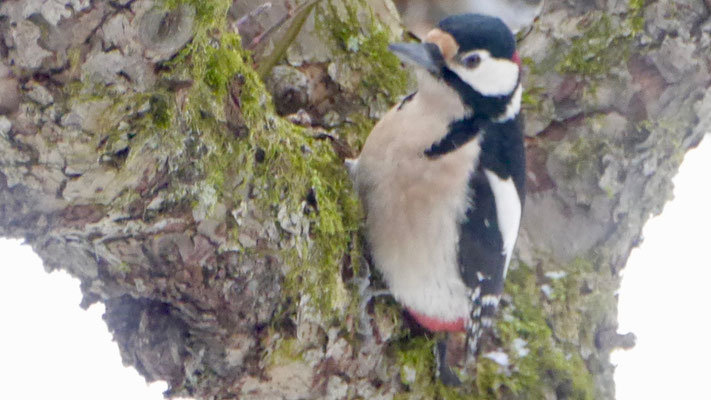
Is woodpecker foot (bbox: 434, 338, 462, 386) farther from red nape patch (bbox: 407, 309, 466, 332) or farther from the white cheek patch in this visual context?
the white cheek patch

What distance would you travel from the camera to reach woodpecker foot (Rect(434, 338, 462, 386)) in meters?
1.69

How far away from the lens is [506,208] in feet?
5.83

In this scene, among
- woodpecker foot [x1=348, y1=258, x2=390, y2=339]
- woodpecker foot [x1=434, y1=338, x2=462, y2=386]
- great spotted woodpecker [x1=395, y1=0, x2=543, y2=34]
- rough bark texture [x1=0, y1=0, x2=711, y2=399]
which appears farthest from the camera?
great spotted woodpecker [x1=395, y1=0, x2=543, y2=34]

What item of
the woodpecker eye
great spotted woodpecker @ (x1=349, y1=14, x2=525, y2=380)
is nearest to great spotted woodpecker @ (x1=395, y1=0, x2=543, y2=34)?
great spotted woodpecker @ (x1=349, y1=14, x2=525, y2=380)

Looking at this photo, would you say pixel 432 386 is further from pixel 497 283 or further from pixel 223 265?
pixel 223 265

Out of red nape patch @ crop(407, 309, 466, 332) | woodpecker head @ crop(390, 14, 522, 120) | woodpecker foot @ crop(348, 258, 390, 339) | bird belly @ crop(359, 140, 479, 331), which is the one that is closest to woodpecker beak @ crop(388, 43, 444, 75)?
woodpecker head @ crop(390, 14, 522, 120)

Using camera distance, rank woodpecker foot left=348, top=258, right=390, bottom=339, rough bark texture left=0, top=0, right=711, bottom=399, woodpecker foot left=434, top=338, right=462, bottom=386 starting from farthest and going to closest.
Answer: woodpecker foot left=434, top=338, right=462, bottom=386 → woodpecker foot left=348, top=258, right=390, bottom=339 → rough bark texture left=0, top=0, right=711, bottom=399

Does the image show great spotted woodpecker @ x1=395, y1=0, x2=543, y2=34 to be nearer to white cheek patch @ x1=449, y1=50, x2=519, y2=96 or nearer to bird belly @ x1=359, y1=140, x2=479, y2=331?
white cheek patch @ x1=449, y1=50, x2=519, y2=96

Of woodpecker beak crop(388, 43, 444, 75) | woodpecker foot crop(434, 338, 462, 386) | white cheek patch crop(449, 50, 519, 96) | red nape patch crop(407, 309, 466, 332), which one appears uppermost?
woodpecker beak crop(388, 43, 444, 75)

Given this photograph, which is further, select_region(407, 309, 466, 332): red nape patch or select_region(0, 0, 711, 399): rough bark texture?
select_region(407, 309, 466, 332): red nape patch

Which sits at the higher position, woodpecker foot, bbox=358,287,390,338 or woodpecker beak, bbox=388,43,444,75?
woodpecker beak, bbox=388,43,444,75

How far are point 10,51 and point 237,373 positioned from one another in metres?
0.79

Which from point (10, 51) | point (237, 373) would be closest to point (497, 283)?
Result: point (237, 373)

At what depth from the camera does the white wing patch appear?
174cm
